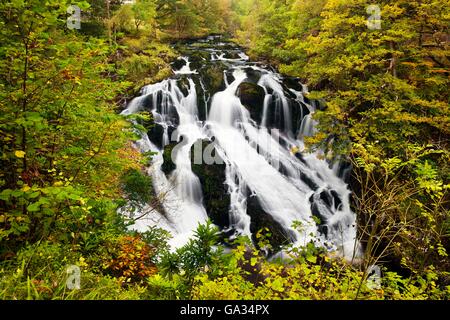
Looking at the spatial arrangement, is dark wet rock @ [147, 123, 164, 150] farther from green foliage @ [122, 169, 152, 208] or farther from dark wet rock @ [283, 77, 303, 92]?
dark wet rock @ [283, 77, 303, 92]

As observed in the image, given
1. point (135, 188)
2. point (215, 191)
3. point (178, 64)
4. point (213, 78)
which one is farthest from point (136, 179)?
point (178, 64)

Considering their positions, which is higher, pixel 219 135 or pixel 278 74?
pixel 278 74

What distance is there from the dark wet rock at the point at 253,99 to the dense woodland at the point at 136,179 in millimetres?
1966

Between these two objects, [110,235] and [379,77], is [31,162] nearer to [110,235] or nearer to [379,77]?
[110,235]

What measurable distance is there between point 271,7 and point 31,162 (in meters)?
18.3

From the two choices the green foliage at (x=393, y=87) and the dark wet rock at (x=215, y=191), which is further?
the dark wet rock at (x=215, y=191)

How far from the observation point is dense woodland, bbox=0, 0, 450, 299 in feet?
9.17

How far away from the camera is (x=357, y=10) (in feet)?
31.7

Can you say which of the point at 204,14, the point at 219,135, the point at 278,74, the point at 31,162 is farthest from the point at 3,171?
the point at 204,14

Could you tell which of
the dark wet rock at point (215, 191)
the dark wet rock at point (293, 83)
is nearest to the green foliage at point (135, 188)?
the dark wet rock at point (215, 191)

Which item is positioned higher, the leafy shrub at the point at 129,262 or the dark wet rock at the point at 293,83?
the dark wet rock at the point at 293,83

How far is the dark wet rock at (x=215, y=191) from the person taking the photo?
404 inches

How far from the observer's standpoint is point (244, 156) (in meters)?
12.1

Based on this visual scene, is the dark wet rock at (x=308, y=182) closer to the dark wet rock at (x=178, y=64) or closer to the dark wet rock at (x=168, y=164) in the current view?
the dark wet rock at (x=168, y=164)
